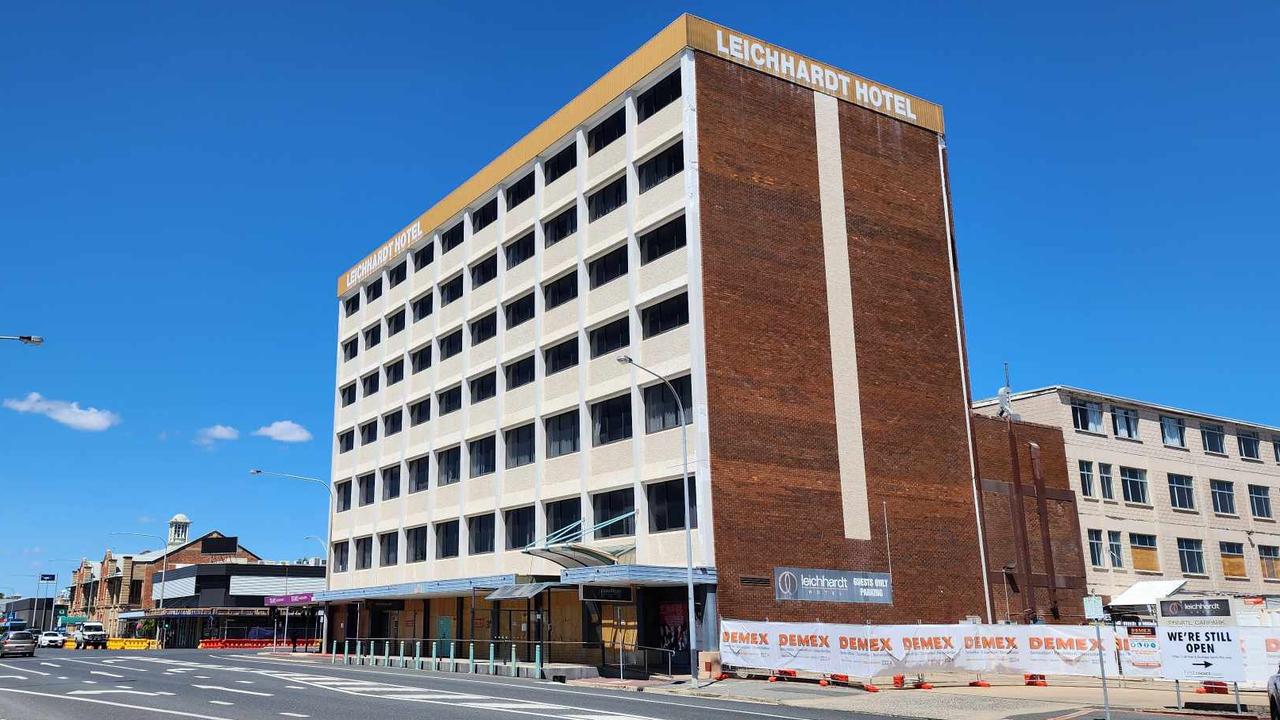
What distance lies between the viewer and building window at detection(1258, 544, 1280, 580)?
5826cm

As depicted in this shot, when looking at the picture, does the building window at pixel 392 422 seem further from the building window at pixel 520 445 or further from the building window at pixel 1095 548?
the building window at pixel 1095 548

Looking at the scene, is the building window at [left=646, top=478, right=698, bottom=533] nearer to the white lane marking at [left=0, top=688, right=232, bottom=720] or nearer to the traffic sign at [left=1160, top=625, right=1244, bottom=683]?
the traffic sign at [left=1160, top=625, right=1244, bottom=683]

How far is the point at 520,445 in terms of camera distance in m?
50.3

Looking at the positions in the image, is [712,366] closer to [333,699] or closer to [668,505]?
[668,505]

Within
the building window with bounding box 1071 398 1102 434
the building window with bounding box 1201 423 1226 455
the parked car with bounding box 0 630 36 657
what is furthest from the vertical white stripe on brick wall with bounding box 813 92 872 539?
the parked car with bounding box 0 630 36 657

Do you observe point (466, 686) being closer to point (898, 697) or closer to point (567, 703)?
point (567, 703)

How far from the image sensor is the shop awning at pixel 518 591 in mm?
39406

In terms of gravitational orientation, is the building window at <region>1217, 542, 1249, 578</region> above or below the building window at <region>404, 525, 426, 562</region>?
below

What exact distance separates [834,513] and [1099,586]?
57.9 feet

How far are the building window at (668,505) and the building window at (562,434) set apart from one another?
6.01 m

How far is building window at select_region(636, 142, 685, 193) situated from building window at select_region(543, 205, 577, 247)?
534 cm

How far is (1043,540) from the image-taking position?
48.4m

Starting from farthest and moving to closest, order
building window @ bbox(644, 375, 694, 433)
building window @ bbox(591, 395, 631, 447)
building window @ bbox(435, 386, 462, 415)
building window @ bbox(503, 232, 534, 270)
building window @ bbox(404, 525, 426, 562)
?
building window @ bbox(404, 525, 426, 562)
building window @ bbox(435, 386, 462, 415)
building window @ bbox(503, 232, 534, 270)
building window @ bbox(591, 395, 631, 447)
building window @ bbox(644, 375, 694, 433)

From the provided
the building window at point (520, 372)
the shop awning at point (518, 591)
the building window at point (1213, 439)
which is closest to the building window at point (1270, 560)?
the building window at point (1213, 439)
